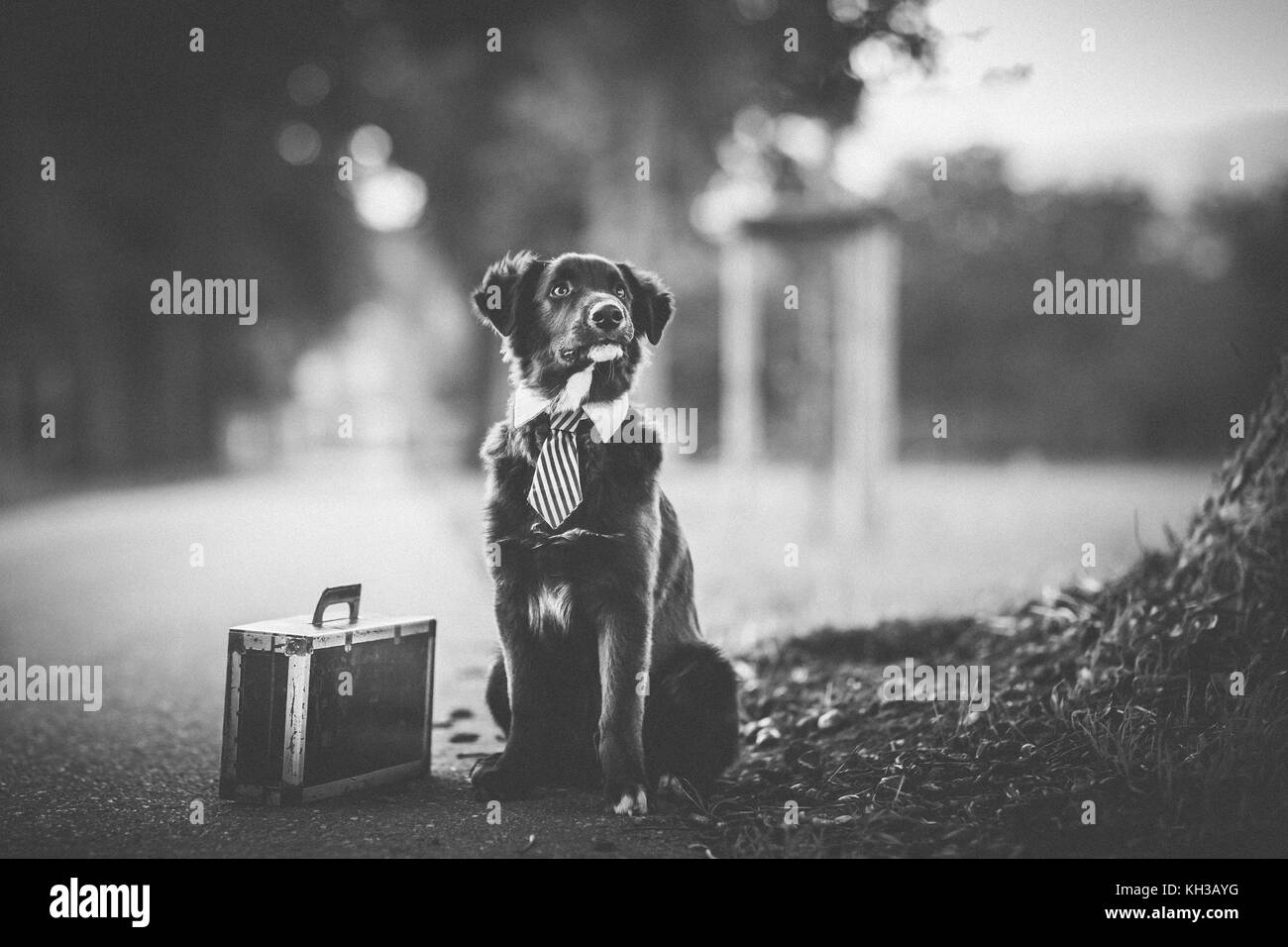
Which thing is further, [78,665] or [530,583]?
[78,665]

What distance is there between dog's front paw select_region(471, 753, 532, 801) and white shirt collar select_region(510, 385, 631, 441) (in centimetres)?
123

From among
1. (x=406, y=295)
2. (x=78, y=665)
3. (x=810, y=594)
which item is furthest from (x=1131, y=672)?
(x=406, y=295)

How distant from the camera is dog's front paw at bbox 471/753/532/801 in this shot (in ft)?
12.9

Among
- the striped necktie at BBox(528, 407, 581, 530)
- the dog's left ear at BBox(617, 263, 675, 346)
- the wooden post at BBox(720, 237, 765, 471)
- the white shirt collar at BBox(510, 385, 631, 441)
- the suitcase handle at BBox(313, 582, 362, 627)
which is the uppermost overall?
the wooden post at BBox(720, 237, 765, 471)

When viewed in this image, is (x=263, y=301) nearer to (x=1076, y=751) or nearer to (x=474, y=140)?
(x=474, y=140)

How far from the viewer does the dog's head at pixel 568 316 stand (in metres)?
3.79


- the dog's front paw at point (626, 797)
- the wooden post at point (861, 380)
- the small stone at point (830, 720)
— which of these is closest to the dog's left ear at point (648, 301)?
the dog's front paw at point (626, 797)

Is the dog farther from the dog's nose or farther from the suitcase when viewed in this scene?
the suitcase

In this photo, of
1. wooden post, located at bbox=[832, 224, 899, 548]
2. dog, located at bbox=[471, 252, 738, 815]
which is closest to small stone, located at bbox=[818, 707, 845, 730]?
dog, located at bbox=[471, 252, 738, 815]

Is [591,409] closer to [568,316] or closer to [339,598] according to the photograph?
[568,316]

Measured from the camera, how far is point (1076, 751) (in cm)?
391

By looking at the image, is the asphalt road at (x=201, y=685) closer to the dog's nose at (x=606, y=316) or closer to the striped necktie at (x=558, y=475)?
the striped necktie at (x=558, y=475)

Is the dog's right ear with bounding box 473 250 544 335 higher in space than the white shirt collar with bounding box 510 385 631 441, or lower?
higher

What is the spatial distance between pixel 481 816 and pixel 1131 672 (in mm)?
2513
